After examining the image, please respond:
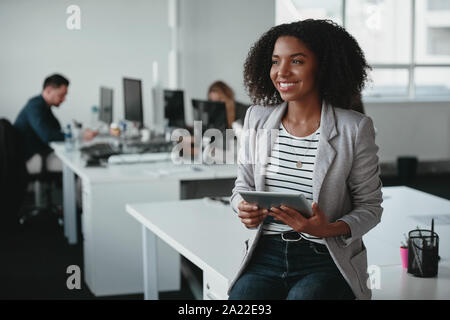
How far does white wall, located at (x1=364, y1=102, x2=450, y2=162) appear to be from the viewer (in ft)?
24.8

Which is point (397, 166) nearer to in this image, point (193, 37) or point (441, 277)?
point (193, 37)

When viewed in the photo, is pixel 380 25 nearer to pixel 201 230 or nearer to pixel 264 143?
pixel 201 230

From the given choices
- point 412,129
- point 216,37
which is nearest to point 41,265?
point 216,37

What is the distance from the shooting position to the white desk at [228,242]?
76.4 inches

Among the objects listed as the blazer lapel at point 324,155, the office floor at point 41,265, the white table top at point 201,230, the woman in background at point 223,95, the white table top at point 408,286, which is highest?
the woman in background at point 223,95

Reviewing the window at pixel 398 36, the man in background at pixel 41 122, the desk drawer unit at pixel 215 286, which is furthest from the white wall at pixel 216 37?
the desk drawer unit at pixel 215 286

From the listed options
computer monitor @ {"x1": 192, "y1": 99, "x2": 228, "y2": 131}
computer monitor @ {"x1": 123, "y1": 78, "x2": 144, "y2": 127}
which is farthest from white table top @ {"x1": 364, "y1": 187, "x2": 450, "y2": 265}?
computer monitor @ {"x1": 123, "y1": 78, "x2": 144, "y2": 127}

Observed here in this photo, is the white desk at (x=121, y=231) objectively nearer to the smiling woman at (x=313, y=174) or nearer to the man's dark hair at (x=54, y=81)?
the smiling woman at (x=313, y=174)

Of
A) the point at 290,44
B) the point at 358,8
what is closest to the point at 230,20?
the point at 358,8

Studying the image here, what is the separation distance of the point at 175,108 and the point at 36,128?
1.31 metres

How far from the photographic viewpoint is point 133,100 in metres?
5.13

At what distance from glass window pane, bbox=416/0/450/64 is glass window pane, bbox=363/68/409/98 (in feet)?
0.87

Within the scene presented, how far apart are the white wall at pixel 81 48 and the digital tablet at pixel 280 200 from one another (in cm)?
517

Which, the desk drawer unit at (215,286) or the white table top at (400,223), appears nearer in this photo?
the desk drawer unit at (215,286)
